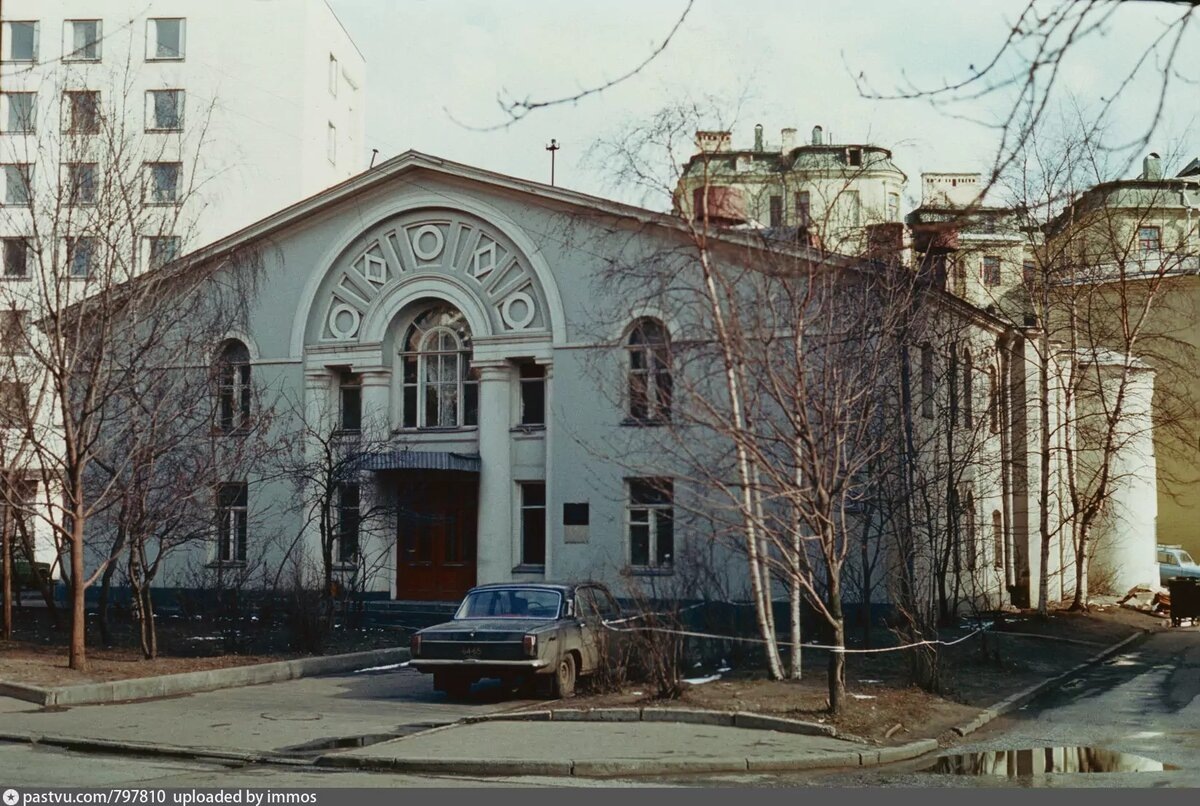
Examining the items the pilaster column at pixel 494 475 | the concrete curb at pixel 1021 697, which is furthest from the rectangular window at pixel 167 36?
the concrete curb at pixel 1021 697

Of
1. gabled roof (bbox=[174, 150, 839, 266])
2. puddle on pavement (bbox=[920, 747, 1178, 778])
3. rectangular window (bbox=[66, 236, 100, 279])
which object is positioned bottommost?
puddle on pavement (bbox=[920, 747, 1178, 778])

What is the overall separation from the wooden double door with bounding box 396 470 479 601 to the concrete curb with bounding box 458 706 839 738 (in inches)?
699

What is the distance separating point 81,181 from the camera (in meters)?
21.0

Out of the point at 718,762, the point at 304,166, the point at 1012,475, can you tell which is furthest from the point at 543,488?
the point at 304,166

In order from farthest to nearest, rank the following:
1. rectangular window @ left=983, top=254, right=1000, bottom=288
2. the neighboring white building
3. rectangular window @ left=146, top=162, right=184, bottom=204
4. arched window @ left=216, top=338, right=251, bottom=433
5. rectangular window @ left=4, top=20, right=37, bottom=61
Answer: rectangular window @ left=4, top=20, right=37, bottom=61, the neighboring white building, rectangular window @ left=983, top=254, right=1000, bottom=288, arched window @ left=216, top=338, right=251, bottom=433, rectangular window @ left=146, top=162, right=184, bottom=204

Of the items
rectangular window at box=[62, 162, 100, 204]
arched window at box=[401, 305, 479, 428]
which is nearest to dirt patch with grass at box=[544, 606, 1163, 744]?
rectangular window at box=[62, 162, 100, 204]

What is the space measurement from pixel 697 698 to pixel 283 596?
11.4m

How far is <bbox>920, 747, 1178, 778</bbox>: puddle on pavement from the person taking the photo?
1312 centimetres

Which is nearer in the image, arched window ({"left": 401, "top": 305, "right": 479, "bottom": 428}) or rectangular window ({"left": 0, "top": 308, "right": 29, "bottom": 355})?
rectangular window ({"left": 0, "top": 308, "right": 29, "bottom": 355})

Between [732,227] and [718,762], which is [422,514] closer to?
[732,227]

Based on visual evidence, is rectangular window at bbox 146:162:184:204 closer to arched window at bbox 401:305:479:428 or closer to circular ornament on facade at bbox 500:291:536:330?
circular ornament on facade at bbox 500:291:536:330

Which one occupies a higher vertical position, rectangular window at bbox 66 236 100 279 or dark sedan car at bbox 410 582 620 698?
rectangular window at bbox 66 236 100 279

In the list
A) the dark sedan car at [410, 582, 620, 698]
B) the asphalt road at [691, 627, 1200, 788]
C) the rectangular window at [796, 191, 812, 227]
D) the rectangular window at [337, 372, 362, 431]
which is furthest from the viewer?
the rectangular window at [337, 372, 362, 431]

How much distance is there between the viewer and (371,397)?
34.4 m
